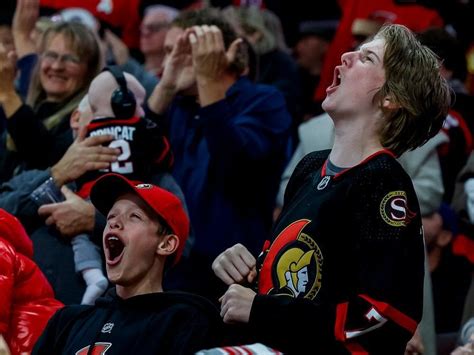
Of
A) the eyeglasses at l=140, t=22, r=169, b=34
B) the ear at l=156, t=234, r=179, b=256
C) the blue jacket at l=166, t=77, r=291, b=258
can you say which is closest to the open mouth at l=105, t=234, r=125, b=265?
the ear at l=156, t=234, r=179, b=256

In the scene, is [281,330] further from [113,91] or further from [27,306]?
[113,91]

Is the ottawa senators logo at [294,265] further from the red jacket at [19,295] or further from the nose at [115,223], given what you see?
the red jacket at [19,295]

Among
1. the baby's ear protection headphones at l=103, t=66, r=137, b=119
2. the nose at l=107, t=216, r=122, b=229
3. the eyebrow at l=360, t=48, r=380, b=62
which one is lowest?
the nose at l=107, t=216, r=122, b=229

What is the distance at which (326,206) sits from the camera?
358cm

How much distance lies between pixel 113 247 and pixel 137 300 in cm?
24

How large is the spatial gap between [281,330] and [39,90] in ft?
9.85

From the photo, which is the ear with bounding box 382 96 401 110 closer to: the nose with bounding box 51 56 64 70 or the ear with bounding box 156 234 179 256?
the ear with bounding box 156 234 179 256

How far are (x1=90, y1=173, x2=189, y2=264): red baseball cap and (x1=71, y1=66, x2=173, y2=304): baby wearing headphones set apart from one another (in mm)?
702

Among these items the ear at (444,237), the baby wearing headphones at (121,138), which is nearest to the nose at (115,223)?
the baby wearing headphones at (121,138)

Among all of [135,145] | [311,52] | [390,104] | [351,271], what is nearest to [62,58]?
[135,145]

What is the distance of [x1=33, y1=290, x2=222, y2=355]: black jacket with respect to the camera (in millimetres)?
3742

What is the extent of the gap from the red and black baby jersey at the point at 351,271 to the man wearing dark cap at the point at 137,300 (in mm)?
328

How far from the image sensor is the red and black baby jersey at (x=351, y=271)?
3.40 m

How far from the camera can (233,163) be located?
5582 mm
